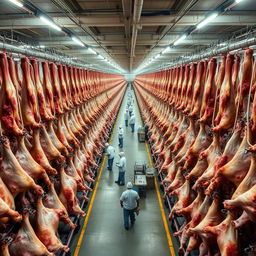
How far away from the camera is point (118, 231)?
27.9 feet

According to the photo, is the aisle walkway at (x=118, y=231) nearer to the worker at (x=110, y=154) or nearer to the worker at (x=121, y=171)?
the worker at (x=121, y=171)

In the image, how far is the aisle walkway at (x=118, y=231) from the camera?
297 inches

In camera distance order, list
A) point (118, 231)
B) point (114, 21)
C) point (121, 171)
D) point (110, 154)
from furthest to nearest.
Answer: point (110, 154), point (121, 171), point (114, 21), point (118, 231)

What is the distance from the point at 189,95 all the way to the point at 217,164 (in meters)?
3.31

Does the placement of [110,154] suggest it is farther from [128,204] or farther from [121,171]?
[128,204]

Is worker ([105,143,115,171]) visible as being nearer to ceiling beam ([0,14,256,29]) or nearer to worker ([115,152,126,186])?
worker ([115,152,126,186])

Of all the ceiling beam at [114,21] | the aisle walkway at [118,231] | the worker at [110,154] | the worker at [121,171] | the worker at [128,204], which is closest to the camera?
the aisle walkway at [118,231]

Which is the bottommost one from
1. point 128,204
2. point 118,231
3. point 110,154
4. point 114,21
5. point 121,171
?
point 118,231

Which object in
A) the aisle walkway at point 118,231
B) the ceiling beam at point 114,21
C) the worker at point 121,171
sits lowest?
the aisle walkway at point 118,231

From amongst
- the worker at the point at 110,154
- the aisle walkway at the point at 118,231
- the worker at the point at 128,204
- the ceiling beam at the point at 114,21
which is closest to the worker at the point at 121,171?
the aisle walkway at the point at 118,231

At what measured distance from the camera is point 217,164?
4.72m

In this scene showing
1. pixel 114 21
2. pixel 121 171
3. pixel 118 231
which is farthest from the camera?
pixel 121 171

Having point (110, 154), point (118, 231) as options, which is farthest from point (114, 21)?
point (118, 231)

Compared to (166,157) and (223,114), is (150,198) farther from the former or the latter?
(223,114)
